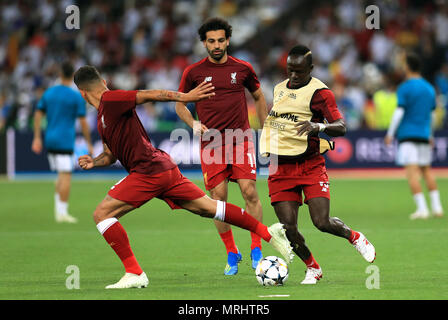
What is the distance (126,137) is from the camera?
7.96m

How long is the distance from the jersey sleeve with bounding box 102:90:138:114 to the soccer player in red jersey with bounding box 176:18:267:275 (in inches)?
63.9

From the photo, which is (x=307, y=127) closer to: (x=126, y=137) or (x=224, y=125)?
(x=126, y=137)

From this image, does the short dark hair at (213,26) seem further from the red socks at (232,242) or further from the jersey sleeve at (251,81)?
the red socks at (232,242)

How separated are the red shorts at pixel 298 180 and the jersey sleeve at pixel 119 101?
5.25 feet

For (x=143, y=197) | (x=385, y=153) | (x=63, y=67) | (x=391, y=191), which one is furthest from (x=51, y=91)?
(x=385, y=153)

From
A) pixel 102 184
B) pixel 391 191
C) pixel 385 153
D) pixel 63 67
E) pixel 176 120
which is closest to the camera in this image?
pixel 63 67

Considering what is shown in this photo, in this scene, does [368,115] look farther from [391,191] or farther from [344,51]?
[391,191]

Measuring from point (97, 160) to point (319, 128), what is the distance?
2193mm

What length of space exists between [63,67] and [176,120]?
34.0 ft

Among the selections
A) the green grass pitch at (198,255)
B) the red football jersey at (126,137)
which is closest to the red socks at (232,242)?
the green grass pitch at (198,255)

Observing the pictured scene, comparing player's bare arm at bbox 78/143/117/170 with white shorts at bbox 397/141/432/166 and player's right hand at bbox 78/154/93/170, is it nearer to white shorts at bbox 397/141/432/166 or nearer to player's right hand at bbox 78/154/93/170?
player's right hand at bbox 78/154/93/170

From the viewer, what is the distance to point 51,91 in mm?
14188

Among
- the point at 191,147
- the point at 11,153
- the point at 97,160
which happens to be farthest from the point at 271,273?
the point at 11,153

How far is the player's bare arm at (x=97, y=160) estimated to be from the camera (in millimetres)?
8156
